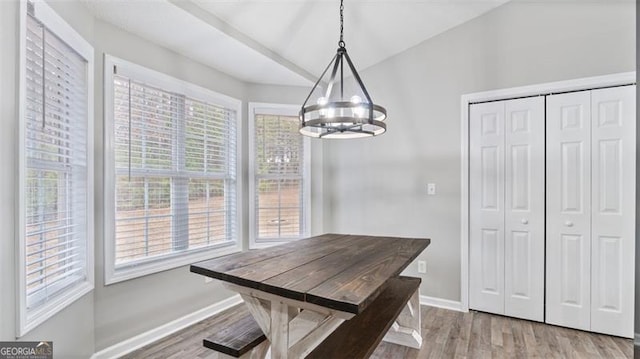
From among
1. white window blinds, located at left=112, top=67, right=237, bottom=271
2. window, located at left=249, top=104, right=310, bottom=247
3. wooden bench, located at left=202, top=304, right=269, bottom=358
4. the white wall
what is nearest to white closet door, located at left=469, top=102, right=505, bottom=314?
the white wall

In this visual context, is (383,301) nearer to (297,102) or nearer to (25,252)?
(25,252)

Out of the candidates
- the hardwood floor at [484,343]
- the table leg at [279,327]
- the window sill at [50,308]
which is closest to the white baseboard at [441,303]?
the hardwood floor at [484,343]

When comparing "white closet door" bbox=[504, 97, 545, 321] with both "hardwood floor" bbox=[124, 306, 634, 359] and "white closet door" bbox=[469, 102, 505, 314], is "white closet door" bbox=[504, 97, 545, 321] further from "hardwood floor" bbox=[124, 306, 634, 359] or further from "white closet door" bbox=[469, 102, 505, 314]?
"hardwood floor" bbox=[124, 306, 634, 359]

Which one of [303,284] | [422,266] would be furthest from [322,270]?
[422,266]

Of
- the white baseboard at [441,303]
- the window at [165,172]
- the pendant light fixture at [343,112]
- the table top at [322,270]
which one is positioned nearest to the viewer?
the table top at [322,270]

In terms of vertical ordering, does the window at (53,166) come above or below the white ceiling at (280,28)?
below

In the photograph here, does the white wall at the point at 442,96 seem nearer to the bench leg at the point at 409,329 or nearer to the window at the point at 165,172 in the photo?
the bench leg at the point at 409,329

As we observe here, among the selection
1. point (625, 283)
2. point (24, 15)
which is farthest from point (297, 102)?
point (625, 283)

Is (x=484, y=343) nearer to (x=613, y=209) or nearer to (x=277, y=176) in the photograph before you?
(x=613, y=209)

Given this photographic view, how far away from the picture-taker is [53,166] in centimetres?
176

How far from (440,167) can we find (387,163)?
0.57 meters

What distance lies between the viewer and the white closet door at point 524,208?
2855 mm

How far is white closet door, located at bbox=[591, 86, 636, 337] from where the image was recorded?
8.31 feet

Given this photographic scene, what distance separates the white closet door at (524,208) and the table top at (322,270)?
1.20m
